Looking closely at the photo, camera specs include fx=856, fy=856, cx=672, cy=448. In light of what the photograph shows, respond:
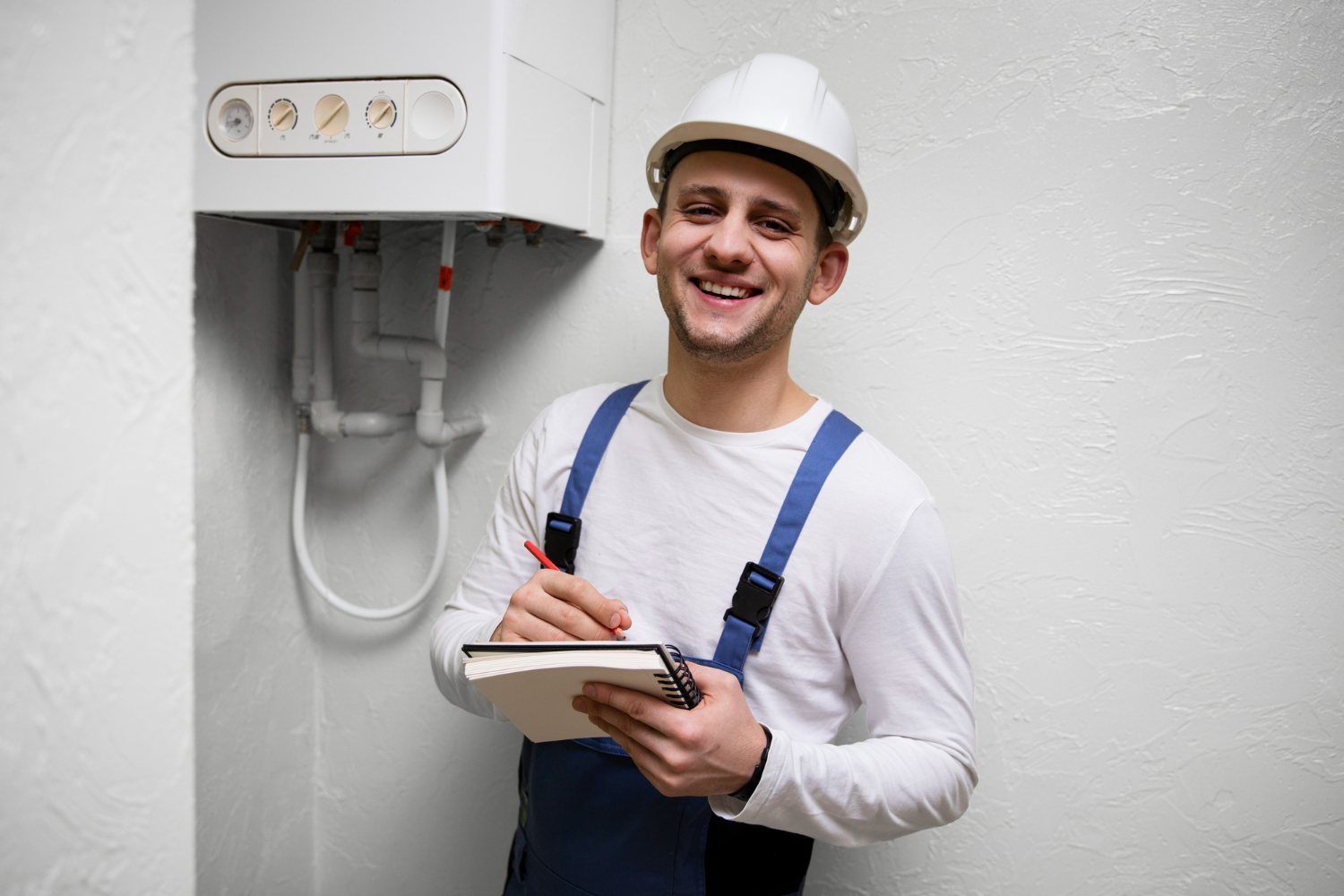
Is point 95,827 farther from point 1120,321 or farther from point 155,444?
point 1120,321

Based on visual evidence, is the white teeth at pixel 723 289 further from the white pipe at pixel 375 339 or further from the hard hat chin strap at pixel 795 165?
the white pipe at pixel 375 339

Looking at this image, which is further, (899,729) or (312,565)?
(312,565)

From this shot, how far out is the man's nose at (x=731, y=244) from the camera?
835 millimetres

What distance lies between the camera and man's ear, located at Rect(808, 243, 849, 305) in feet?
3.04

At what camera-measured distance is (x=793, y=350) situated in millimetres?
1104

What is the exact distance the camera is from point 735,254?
84cm

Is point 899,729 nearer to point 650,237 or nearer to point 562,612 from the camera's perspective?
point 562,612

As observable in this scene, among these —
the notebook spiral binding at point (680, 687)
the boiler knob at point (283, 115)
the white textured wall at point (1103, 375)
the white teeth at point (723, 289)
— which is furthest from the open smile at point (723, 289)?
the boiler knob at point (283, 115)

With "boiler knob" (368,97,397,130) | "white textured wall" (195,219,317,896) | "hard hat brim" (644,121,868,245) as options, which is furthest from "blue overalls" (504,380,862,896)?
"white textured wall" (195,219,317,896)

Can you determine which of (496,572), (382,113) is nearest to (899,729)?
(496,572)

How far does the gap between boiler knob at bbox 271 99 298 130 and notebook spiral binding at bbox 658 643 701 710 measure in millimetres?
721

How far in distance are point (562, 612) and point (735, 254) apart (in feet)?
1.24

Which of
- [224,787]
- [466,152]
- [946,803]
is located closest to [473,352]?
[466,152]

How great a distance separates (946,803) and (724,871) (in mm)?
229
